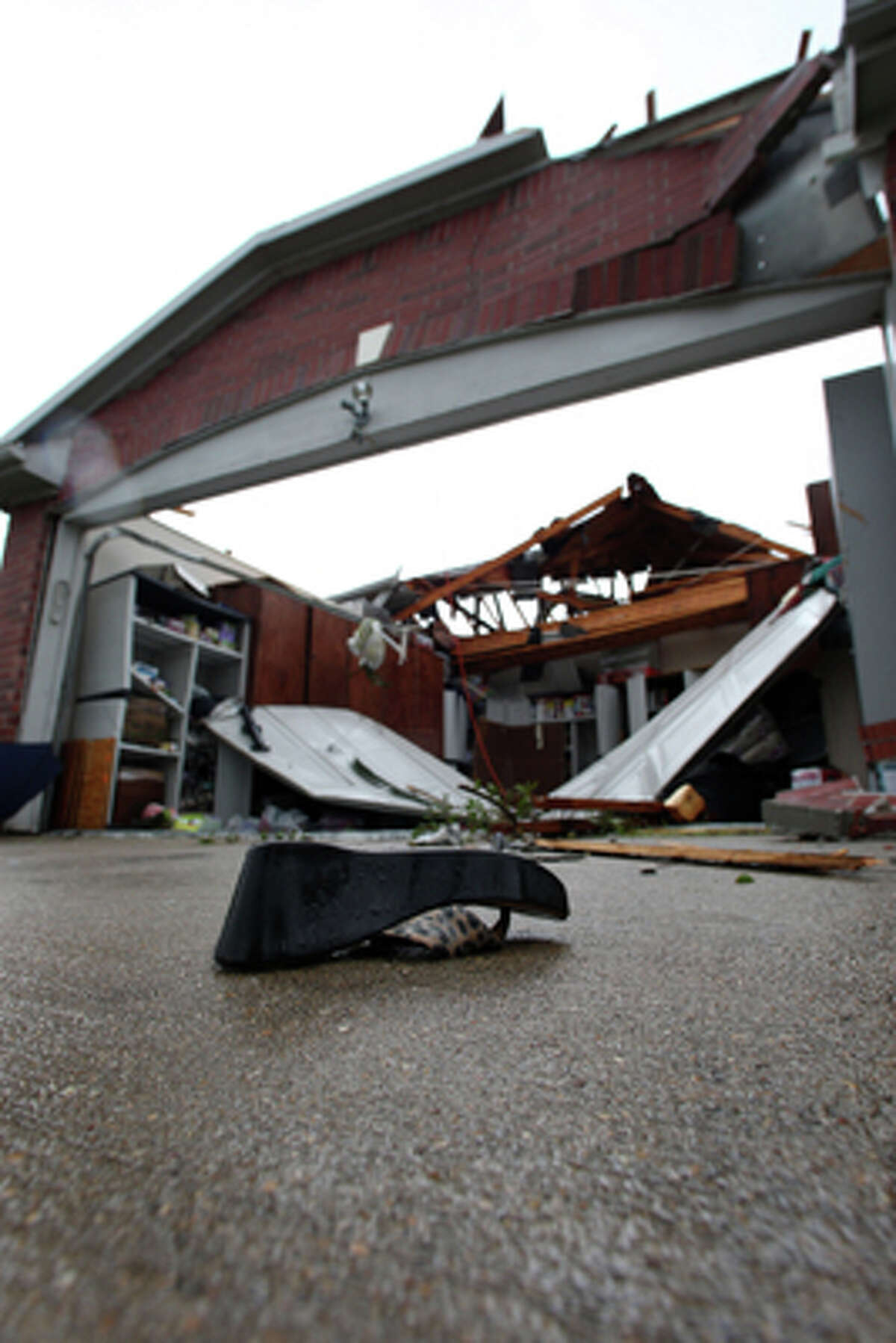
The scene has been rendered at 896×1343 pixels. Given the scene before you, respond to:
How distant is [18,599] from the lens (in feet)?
14.4

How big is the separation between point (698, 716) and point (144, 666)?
3621 mm

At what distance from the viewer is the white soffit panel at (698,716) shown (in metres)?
4.07

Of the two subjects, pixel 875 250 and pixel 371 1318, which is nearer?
pixel 371 1318

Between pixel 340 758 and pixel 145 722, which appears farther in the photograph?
pixel 340 758

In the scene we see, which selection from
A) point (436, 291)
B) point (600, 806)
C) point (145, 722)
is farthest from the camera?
point (145, 722)

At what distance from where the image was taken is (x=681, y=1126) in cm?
32

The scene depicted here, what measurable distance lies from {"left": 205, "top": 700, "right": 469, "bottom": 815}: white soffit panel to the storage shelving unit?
1.10 ft

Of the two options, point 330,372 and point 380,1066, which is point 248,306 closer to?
point 330,372

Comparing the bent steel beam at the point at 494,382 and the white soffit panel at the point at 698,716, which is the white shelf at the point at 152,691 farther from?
the white soffit panel at the point at 698,716

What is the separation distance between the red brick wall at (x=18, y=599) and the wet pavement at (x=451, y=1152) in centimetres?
413

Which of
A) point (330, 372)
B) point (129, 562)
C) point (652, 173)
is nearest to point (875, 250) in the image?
point (652, 173)

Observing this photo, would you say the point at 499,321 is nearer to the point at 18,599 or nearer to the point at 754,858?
the point at 754,858

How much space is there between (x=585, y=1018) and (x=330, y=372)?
13.0 feet

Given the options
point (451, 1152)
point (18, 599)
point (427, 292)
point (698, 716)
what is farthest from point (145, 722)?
point (451, 1152)
